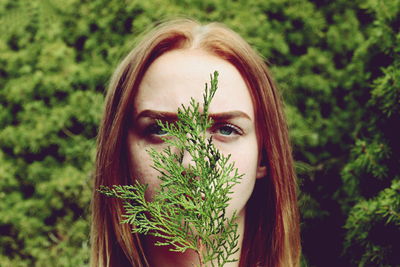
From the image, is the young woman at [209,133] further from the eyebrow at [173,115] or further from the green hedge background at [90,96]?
the green hedge background at [90,96]

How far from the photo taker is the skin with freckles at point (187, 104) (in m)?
1.97

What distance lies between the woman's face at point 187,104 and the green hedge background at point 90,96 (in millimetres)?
1364

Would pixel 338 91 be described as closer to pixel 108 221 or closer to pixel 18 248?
pixel 108 221

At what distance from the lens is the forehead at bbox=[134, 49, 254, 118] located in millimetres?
1954

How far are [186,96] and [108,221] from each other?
80cm

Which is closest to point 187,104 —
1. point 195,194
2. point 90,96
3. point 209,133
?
point 209,133


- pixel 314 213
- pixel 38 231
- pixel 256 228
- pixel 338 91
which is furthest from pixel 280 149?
pixel 38 231

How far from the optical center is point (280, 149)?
2.28m

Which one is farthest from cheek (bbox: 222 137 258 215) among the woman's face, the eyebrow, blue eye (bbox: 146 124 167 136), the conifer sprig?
the conifer sprig

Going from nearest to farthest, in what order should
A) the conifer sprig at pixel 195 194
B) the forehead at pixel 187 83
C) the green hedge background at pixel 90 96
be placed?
the conifer sprig at pixel 195 194, the forehead at pixel 187 83, the green hedge background at pixel 90 96

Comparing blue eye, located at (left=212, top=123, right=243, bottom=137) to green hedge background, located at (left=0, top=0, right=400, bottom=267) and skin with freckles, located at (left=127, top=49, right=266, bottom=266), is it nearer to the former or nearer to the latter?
skin with freckles, located at (left=127, top=49, right=266, bottom=266)

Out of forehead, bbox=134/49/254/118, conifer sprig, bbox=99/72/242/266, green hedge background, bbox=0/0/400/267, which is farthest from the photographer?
green hedge background, bbox=0/0/400/267

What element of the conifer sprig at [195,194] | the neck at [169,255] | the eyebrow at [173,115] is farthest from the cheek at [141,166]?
the conifer sprig at [195,194]

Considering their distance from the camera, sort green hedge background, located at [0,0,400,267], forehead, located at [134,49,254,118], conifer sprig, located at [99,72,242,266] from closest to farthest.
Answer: conifer sprig, located at [99,72,242,266] < forehead, located at [134,49,254,118] < green hedge background, located at [0,0,400,267]
